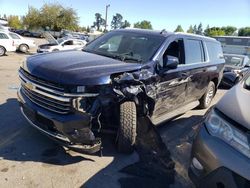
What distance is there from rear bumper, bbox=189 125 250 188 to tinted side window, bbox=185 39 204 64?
293 cm

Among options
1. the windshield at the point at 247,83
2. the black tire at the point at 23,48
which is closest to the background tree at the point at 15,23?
the black tire at the point at 23,48

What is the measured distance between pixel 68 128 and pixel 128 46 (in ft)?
7.02

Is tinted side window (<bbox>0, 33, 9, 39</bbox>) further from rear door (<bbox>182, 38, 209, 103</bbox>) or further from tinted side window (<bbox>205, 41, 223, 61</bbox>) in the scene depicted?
rear door (<bbox>182, 38, 209, 103</bbox>)

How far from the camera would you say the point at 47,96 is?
3.68 meters

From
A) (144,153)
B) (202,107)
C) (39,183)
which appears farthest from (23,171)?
(202,107)

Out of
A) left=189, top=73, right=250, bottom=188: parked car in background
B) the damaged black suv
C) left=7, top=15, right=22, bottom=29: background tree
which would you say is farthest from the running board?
left=7, top=15, right=22, bottom=29: background tree

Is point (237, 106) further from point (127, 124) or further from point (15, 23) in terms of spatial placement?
point (15, 23)

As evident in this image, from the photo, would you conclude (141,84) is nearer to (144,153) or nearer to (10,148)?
(144,153)

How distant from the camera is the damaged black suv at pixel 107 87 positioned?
3539 mm

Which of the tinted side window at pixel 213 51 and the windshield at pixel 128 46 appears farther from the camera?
the tinted side window at pixel 213 51

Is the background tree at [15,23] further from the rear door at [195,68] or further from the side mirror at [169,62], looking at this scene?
the side mirror at [169,62]

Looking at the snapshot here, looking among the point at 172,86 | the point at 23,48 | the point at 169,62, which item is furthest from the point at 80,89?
the point at 23,48

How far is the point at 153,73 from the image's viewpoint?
14.4ft

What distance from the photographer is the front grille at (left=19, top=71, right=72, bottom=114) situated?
3.53 meters
